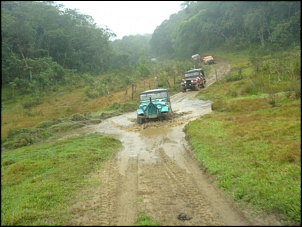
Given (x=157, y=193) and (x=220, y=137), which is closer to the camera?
(x=157, y=193)

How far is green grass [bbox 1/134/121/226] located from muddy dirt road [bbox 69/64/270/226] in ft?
1.59

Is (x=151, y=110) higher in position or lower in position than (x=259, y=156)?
lower

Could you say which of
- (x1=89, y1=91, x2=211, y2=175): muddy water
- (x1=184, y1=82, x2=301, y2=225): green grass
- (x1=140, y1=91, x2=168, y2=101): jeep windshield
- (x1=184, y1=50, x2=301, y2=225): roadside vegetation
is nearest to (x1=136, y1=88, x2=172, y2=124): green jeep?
(x1=140, y1=91, x2=168, y2=101): jeep windshield

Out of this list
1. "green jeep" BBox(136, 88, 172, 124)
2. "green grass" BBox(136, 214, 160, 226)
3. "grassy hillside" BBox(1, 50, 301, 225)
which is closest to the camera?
"green grass" BBox(136, 214, 160, 226)

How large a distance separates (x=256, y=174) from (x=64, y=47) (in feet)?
179

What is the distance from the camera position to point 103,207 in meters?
5.68

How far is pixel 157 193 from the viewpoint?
6133 mm

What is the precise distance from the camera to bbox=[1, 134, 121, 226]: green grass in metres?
5.47

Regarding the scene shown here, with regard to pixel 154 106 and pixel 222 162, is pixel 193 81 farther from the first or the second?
pixel 222 162

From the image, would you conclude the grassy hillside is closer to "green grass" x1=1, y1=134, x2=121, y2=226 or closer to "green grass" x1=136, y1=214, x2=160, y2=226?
"green grass" x1=1, y1=134, x2=121, y2=226

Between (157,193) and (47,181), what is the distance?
10.6ft

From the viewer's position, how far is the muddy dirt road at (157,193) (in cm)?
504

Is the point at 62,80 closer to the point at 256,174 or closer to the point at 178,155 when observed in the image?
the point at 178,155

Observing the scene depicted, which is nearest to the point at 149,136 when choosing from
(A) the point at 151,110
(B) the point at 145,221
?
(A) the point at 151,110
